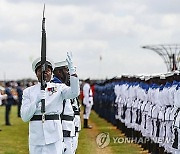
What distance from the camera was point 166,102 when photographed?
1230cm

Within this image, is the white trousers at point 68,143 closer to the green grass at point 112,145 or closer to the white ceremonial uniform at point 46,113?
the white ceremonial uniform at point 46,113

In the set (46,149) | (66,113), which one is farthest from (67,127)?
(46,149)

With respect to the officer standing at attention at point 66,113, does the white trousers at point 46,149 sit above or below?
below

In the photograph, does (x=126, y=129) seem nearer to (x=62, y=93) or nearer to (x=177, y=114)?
(x=177, y=114)

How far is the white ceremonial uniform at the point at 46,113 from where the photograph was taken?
784cm

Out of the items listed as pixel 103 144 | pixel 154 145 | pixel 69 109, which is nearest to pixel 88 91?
pixel 103 144

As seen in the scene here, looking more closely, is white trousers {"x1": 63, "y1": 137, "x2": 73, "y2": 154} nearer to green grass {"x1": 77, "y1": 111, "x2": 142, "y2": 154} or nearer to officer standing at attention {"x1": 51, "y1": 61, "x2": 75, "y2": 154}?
officer standing at attention {"x1": 51, "y1": 61, "x2": 75, "y2": 154}

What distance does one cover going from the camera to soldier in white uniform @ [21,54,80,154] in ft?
25.7
